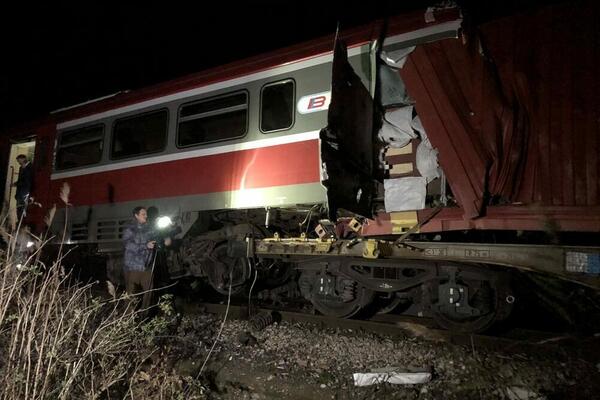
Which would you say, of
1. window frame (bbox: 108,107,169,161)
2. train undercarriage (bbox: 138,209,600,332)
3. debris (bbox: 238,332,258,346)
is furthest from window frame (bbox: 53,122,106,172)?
debris (bbox: 238,332,258,346)

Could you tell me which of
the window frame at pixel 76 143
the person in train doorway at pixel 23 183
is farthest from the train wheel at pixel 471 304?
the person in train doorway at pixel 23 183

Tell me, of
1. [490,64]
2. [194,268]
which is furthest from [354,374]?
[194,268]

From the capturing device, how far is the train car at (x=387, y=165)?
325 centimetres

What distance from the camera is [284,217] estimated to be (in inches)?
209

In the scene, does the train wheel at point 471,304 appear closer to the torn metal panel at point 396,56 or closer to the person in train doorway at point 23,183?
the torn metal panel at point 396,56

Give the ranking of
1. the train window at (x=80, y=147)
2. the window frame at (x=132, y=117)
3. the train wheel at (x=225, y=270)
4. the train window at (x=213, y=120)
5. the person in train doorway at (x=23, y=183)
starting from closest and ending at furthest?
the train window at (x=213, y=120), the train wheel at (x=225, y=270), the window frame at (x=132, y=117), the train window at (x=80, y=147), the person in train doorway at (x=23, y=183)

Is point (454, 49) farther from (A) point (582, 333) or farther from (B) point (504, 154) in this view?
(A) point (582, 333)

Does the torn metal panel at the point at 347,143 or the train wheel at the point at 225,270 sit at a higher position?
the torn metal panel at the point at 347,143

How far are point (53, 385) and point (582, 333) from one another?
473cm

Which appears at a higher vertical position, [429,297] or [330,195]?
[330,195]

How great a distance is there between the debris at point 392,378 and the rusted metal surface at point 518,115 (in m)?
1.27

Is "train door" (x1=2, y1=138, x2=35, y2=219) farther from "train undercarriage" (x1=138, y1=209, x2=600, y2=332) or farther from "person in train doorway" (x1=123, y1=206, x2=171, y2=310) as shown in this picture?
"train undercarriage" (x1=138, y1=209, x2=600, y2=332)

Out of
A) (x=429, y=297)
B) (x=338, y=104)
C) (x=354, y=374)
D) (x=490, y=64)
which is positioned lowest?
(x=354, y=374)

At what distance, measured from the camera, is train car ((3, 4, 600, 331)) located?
3250 millimetres
